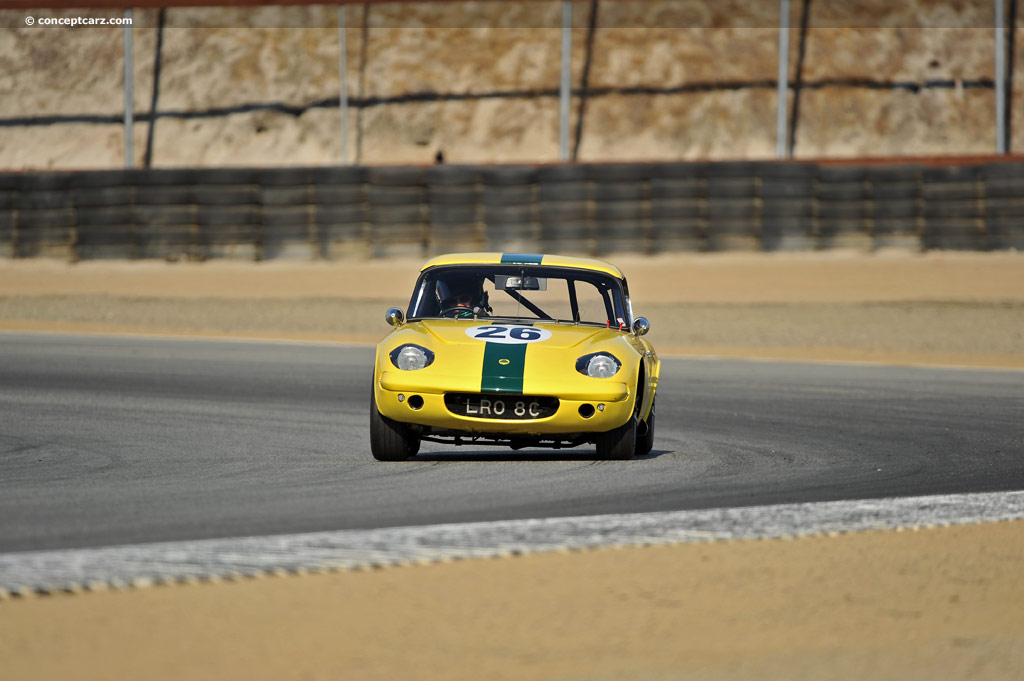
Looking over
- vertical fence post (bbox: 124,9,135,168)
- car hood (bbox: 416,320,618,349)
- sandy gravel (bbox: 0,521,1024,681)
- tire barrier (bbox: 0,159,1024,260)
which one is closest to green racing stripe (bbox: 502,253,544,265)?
car hood (bbox: 416,320,618,349)

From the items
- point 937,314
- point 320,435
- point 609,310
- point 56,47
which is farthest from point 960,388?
point 56,47

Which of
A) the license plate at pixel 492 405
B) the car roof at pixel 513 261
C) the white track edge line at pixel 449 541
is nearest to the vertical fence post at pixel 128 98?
the car roof at pixel 513 261

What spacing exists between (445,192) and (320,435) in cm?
1450

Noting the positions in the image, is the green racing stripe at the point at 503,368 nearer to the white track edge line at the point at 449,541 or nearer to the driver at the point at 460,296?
the driver at the point at 460,296

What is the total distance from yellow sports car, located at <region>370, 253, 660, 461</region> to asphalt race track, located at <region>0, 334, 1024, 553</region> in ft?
0.70

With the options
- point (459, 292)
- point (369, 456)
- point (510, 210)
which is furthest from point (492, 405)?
point (510, 210)

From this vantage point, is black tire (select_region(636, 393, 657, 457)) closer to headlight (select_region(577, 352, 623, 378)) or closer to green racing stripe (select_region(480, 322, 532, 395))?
headlight (select_region(577, 352, 623, 378))

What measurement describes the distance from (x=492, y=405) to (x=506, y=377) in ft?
0.56

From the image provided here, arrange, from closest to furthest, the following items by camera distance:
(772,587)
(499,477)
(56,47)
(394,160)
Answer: (772,587), (499,477), (394,160), (56,47)

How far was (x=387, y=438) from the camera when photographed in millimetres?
8047

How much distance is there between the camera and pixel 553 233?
2348 centimetres

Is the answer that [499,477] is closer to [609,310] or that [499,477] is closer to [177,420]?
[609,310]

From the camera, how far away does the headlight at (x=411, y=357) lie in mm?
7887

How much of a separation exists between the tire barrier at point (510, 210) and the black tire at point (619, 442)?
15.1 meters
